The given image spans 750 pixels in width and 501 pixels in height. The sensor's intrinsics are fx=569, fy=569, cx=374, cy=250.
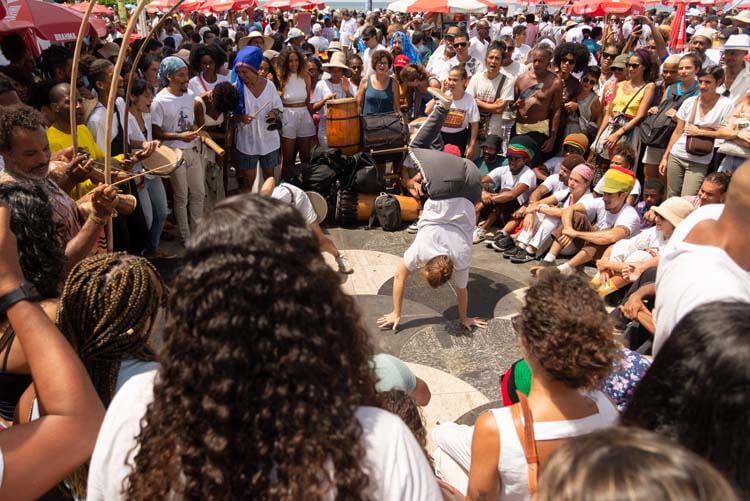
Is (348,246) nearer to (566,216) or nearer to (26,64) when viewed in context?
(566,216)

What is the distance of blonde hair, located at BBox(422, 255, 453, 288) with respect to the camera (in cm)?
390

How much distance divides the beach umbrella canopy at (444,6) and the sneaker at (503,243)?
261 inches

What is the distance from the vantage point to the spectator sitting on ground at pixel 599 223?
4871 mm

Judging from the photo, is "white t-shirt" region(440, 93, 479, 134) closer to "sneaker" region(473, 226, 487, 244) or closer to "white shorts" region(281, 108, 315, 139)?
"sneaker" region(473, 226, 487, 244)

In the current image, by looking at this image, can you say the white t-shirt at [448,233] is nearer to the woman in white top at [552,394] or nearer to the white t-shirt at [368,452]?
the woman in white top at [552,394]

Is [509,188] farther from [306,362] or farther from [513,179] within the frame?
[306,362]

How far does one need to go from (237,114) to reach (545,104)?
11.1 ft

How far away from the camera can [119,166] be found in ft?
12.6

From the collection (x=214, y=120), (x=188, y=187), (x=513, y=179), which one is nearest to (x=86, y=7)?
(x=214, y=120)

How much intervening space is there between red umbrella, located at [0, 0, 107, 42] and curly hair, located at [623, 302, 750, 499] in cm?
765

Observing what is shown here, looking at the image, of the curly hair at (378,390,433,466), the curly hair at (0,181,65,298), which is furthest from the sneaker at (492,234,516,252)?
the curly hair at (0,181,65,298)

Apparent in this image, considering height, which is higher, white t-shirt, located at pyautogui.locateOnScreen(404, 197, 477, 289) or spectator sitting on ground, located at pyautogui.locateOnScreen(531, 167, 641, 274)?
white t-shirt, located at pyautogui.locateOnScreen(404, 197, 477, 289)

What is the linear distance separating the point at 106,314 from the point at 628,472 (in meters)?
1.43

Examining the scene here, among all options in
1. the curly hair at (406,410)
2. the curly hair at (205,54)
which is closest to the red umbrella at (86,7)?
the curly hair at (205,54)
